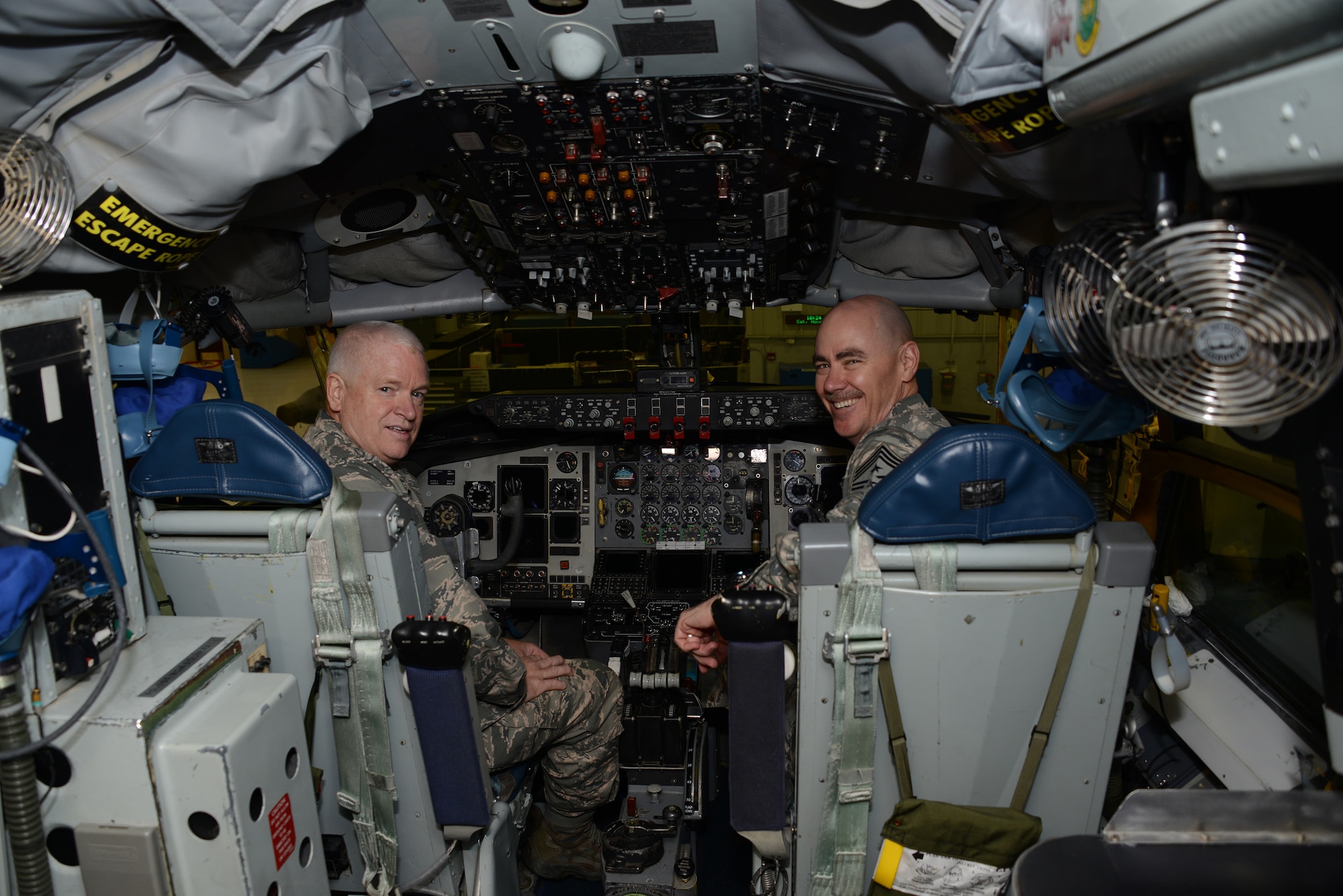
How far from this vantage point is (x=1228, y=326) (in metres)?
1.21

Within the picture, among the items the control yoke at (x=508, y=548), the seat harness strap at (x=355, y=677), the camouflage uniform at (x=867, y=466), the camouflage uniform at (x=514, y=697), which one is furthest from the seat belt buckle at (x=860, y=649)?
the control yoke at (x=508, y=548)

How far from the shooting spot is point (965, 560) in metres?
1.81

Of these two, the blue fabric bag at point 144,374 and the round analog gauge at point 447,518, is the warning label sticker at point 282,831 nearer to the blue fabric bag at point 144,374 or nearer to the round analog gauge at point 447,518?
the blue fabric bag at point 144,374

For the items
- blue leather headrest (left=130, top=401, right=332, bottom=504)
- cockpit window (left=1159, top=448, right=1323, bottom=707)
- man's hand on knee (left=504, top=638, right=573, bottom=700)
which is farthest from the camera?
man's hand on knee (left=504, top=638, right=573, bottom=700)

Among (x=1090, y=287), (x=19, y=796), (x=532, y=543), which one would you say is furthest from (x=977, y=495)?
(x=532, y=543)

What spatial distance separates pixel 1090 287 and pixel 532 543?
11.5ft

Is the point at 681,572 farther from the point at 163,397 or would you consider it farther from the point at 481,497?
the point at 163,397

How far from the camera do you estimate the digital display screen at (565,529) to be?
14.9ft

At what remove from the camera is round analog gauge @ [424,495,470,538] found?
13.5ft

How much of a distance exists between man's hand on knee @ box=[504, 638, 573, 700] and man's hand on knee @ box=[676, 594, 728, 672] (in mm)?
606

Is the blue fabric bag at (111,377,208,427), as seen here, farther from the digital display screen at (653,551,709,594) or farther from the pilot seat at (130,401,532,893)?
the digital display screen at (653,551,709,594)

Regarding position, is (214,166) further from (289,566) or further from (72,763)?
(72,763)

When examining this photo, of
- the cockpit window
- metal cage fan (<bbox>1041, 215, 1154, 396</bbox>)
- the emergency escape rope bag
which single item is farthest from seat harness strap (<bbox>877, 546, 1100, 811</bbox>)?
the cockpit window

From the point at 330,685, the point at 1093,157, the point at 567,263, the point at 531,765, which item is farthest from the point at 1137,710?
the point at 567,263
